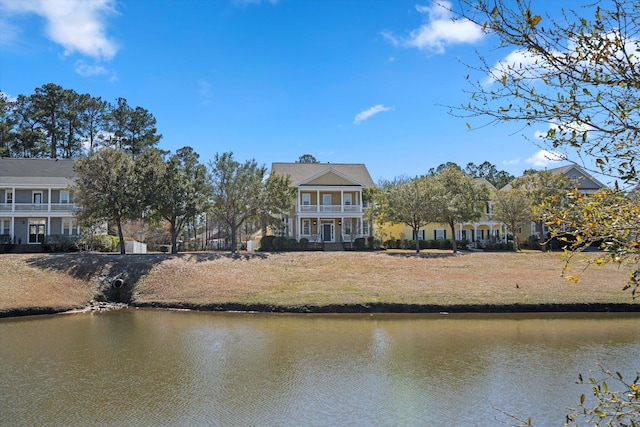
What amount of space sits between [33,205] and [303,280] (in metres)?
27.5

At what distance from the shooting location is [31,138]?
59656 millimetres

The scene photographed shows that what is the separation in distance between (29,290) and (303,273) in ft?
52.1

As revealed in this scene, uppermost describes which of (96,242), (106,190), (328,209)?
(106,190)

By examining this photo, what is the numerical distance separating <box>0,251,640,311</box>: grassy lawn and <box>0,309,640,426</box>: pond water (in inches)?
176

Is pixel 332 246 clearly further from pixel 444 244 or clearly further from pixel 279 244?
pixel 444 244

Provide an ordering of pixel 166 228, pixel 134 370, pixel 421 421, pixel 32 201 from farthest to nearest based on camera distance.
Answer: pixel 166 228 → pixel 32 201 → pixel 134 370 → pixel 421 421

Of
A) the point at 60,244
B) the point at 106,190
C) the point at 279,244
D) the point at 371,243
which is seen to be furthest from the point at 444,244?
the point at 60,244

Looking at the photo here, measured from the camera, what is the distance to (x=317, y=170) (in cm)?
5241

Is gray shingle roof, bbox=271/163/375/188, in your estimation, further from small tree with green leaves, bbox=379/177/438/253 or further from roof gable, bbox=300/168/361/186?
small tree with green leaves, bbox=379/177/438/253

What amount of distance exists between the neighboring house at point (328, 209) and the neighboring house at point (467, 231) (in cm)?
564

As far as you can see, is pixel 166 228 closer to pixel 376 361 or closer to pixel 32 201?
pixel 32 201

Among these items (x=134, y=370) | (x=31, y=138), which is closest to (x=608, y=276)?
(x=134, y=370)

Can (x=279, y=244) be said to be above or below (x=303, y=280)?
above

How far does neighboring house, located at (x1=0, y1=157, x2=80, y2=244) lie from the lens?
4250 centimetres
